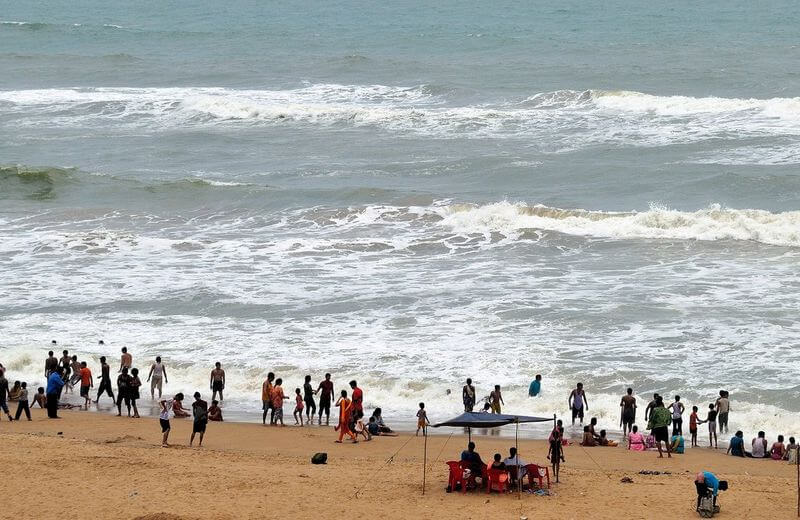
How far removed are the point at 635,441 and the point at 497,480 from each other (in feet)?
13.1

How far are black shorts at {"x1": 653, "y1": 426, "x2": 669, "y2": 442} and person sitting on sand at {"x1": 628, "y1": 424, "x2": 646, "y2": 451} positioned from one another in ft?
1.13

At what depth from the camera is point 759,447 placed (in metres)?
18.8

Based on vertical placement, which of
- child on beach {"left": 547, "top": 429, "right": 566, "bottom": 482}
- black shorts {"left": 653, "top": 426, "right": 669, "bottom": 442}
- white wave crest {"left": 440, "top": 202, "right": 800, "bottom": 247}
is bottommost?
child on beach {"left": 547, "top": 429, "right": 566, "bottom": 482}

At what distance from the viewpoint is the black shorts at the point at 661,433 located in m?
18.9

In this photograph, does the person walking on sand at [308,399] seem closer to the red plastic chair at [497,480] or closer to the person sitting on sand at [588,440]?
the person sitting on sand at [588,440]

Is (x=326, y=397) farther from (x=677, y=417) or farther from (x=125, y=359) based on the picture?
(x=677, y=417)

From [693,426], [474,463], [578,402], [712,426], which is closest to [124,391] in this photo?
[474,463]

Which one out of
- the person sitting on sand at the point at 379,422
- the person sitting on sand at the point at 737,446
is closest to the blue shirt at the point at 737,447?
the person sitting on sand at the point at 737,446

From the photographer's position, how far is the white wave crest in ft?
106

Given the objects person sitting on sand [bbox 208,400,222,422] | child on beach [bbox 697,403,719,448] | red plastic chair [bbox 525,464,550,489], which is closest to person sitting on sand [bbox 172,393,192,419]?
person sitting on sand [bbox 208,400,222,422]

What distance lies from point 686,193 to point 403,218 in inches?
348

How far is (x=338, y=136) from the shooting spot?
4791cm

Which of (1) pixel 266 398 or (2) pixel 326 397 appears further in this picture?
(2) pixel 326 397

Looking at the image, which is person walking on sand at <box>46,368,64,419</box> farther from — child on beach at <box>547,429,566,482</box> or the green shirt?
the green shirt
